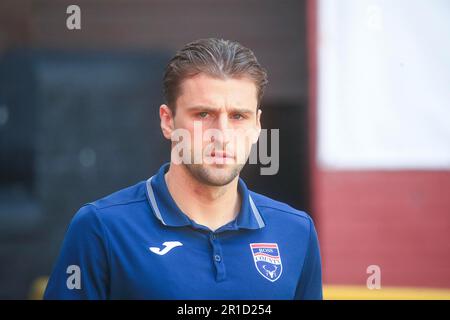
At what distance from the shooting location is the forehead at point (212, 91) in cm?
175

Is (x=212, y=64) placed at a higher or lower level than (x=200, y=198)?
higher

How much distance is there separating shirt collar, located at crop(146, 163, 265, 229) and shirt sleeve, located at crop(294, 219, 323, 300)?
0.49 ft

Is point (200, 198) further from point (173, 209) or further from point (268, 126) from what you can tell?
point (268, 126)

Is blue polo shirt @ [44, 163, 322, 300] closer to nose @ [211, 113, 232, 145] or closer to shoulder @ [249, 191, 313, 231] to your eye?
shoulder @ [249, 191, 313, 231]

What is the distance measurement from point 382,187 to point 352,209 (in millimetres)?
188

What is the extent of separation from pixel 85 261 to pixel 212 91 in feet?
1.68

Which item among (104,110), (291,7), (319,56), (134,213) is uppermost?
(291,7)

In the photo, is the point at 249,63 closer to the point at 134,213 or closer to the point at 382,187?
the point at 134,213

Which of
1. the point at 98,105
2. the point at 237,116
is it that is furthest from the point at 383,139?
the point at 237,116

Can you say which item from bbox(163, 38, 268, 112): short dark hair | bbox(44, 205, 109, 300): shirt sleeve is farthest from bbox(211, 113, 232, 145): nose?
bbox(44, 205, 109, 300): shirt sleeve

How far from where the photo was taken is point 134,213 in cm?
175

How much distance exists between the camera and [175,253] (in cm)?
170

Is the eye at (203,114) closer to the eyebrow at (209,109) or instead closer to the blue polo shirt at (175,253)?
the eyebrow at (209,109)
